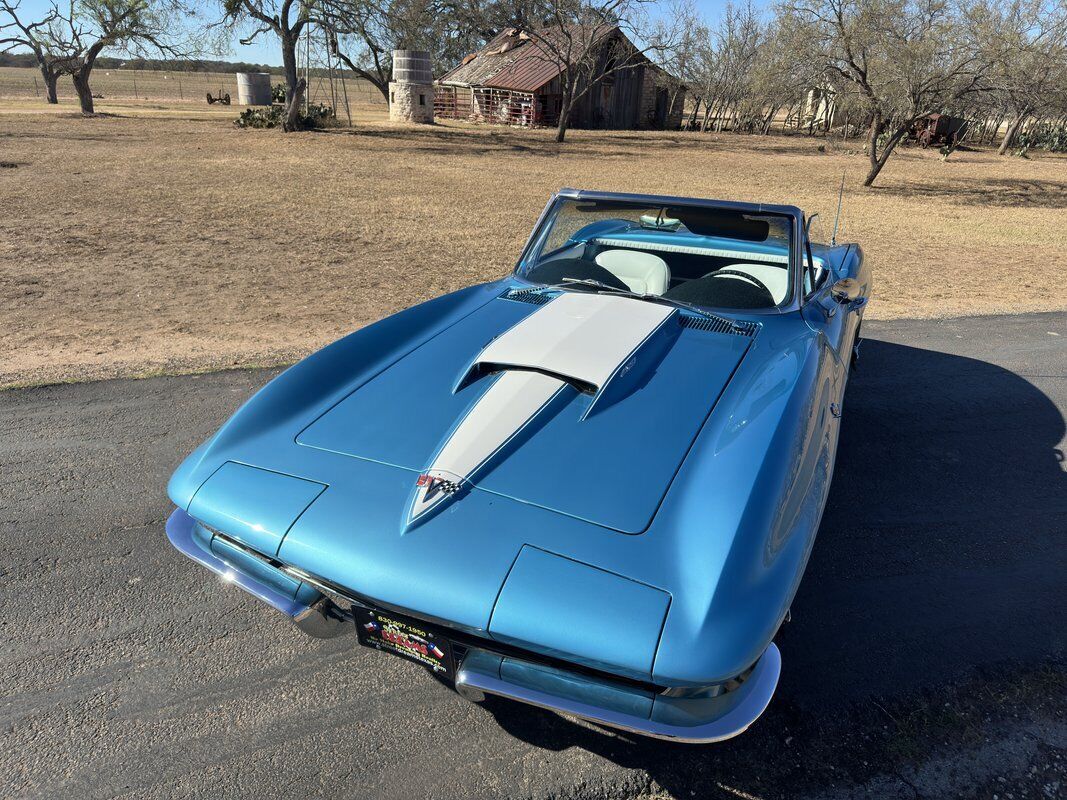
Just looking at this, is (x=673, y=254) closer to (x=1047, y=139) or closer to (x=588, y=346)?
(x=588, y=346)

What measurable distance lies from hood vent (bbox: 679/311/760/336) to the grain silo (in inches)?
1335

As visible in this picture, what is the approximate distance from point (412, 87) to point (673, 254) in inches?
1299

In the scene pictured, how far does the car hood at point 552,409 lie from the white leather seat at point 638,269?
55 cm

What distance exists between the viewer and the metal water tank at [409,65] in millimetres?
32781

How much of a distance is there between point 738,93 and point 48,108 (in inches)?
1406

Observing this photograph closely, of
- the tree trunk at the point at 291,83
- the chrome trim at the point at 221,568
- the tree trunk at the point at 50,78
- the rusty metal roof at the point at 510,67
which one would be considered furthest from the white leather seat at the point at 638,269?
the tree trunk at the point at 50,78

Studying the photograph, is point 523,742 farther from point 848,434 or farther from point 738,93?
point 738,93

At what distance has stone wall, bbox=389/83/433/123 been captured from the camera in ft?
108

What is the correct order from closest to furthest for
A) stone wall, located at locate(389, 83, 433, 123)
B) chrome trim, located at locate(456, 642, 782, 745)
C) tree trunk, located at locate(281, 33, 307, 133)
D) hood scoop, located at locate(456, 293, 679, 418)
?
chrome trim, located at locate(456, 642, 782, 745) → hood scoop, located at locate(456, 293, 679, 418) → tree trunk, located at locate(281, 33, 307, 133) → stone wall, located at locate(389, 83, 433, 123)

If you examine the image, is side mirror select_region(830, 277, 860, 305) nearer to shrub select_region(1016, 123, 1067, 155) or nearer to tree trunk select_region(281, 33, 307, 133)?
tree trunk select_region(281, 33, 307, 133)

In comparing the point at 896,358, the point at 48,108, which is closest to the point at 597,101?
the point at 48,108

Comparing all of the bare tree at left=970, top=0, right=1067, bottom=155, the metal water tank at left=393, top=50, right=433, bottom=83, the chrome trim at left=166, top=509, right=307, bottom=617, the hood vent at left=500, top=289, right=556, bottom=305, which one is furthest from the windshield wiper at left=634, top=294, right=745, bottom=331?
the metal water tank at left=393, top=50, right=433, bottom=83

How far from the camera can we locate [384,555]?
6.00 ft

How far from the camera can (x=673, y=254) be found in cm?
387
